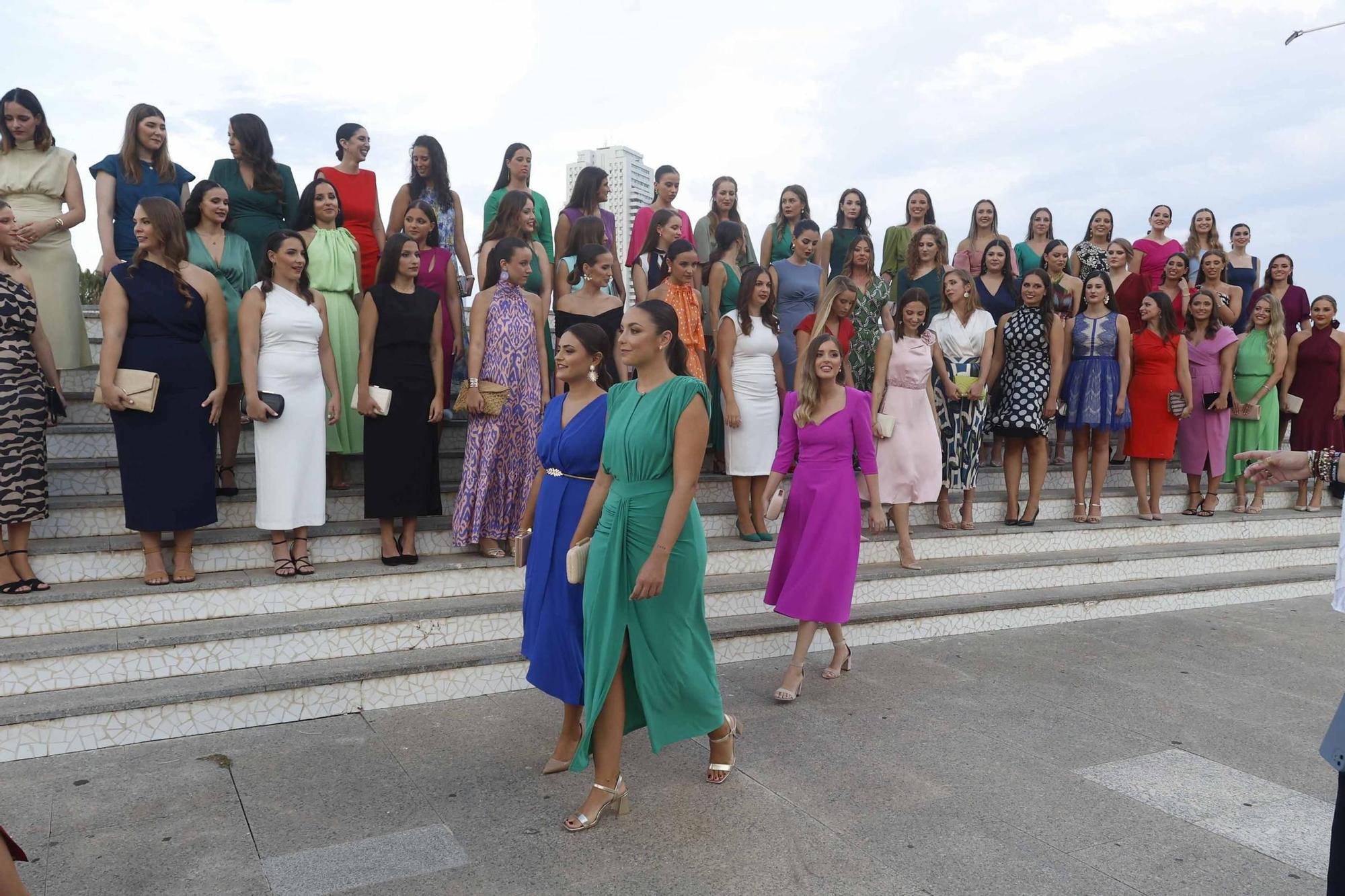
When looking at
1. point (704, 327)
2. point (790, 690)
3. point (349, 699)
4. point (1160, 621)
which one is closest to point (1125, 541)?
point (1160, 621)

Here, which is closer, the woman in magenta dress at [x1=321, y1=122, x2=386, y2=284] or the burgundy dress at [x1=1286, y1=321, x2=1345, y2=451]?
the woman in magenta dress at [x1=321, y1=122, x2=386, y2=284]

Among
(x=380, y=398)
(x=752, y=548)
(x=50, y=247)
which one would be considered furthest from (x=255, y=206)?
(x=752, y=548)

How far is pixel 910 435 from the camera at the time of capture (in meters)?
7.48

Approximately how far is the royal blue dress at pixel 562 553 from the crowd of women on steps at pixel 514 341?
1.35 feet

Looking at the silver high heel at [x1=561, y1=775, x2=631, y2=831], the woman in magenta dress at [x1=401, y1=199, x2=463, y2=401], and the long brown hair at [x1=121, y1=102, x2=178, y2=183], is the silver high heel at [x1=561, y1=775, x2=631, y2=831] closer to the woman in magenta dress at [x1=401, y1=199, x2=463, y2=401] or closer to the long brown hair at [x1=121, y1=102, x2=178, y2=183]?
the woman in magenta dress at [x1=401, y1=199, x2=463, y2=401]

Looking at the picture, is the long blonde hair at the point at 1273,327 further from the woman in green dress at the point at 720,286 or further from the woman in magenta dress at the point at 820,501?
the woman in magenta dress at the point at 820,501

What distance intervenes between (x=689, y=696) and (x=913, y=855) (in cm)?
100

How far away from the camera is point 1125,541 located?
28.2 ft

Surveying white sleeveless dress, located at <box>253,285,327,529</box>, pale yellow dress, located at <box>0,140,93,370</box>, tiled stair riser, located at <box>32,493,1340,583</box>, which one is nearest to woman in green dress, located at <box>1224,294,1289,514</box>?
tiled stair riser, located at <box>32,493,1340,583</box>

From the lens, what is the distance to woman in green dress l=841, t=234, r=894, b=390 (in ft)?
26.0

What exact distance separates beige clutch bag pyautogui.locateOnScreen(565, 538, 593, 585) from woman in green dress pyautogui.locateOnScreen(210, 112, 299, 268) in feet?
12.9

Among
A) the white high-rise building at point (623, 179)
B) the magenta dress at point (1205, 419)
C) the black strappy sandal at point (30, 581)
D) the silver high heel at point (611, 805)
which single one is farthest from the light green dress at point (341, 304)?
the magenta dress at point (1205, 419)

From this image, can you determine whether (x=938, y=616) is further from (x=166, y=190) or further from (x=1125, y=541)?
(x=166, y=190)

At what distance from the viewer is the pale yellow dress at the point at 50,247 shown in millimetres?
6098
